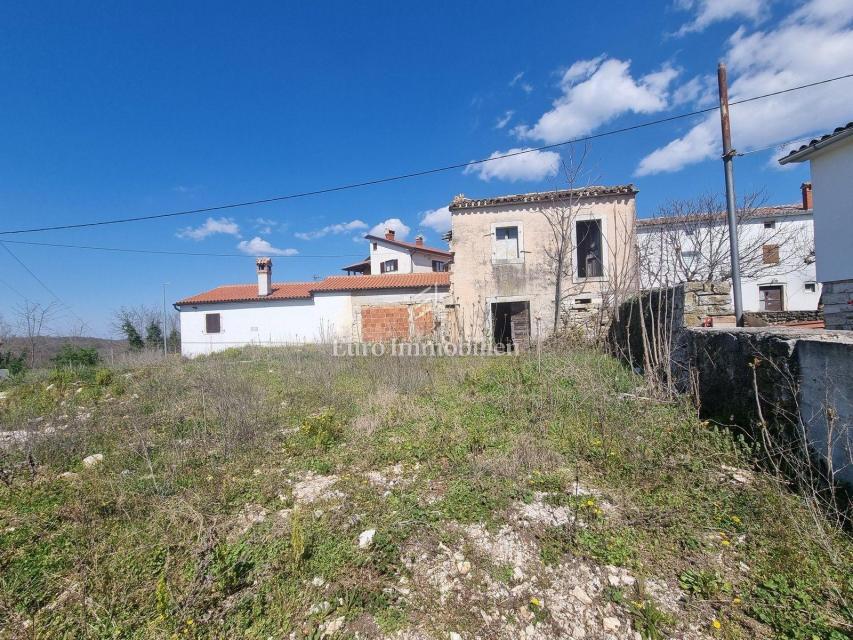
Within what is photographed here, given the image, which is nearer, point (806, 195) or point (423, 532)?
Result: point (423, 532)

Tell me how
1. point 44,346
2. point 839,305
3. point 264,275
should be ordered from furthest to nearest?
point 264,275, point 44,346, point 839,305

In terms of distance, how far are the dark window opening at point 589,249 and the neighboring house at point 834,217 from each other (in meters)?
3.99

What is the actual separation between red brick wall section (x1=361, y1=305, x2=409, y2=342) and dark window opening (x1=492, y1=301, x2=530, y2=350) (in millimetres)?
3325

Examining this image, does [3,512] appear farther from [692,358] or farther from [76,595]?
[692,358]

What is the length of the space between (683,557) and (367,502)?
6.79 feet

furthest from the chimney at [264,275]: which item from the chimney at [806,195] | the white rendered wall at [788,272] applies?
the chimney at [806,195]

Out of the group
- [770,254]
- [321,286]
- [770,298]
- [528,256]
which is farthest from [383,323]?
[770,298]

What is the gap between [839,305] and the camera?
Result: 6270mm

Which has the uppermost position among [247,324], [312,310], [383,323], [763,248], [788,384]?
[763,248]

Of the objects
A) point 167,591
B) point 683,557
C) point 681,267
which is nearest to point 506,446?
point 683,557

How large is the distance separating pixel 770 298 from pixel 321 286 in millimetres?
20381

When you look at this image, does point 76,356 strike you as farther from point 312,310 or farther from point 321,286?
point 321,286

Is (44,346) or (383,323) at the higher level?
(383,323)

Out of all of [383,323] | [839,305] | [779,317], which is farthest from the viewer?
[383,323]
